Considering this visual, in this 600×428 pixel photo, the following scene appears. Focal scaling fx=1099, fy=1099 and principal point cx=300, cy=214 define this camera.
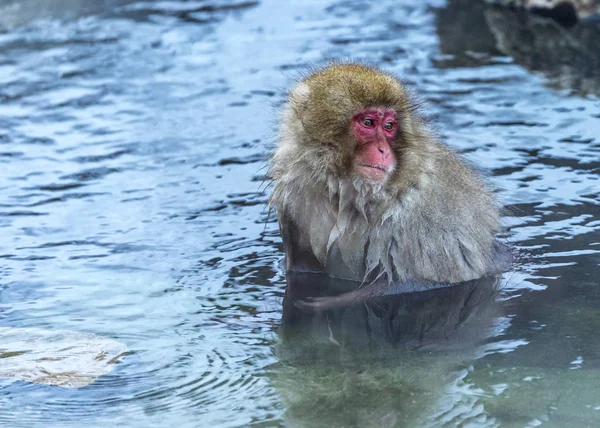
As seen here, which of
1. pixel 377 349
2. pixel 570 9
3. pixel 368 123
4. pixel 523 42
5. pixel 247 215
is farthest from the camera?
pixel 570 9

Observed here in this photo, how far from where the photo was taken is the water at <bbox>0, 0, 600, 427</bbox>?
4199 mm

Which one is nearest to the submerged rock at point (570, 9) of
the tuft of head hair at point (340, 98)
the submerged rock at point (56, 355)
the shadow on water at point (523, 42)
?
the shadow on water at point (523, 42)

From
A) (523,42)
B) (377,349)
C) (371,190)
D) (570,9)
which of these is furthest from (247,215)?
(570,9)

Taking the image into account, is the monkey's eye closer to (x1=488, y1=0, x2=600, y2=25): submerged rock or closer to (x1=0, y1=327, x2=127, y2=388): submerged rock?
(x1=0, y1=327, x2=127, y2=388): submerged rock

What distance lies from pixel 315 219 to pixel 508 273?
1058mm

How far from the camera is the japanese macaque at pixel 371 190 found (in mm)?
4922

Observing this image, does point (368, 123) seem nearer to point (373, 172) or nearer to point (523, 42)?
point (373, 172)

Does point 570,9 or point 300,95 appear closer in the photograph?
point 300,95

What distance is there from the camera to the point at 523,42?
948 centimetres

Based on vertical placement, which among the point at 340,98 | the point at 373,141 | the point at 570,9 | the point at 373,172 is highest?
the point at 340,98

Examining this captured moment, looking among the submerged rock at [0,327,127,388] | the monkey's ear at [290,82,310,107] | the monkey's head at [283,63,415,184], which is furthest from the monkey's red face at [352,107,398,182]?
the submerged rock at [0,327,127,388]

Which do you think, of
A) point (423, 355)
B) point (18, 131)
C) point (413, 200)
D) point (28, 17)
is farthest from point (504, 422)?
point (28, 17)

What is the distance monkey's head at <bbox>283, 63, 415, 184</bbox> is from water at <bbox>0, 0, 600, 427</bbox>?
2.32 feet

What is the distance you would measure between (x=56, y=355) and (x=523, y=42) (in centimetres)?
610
